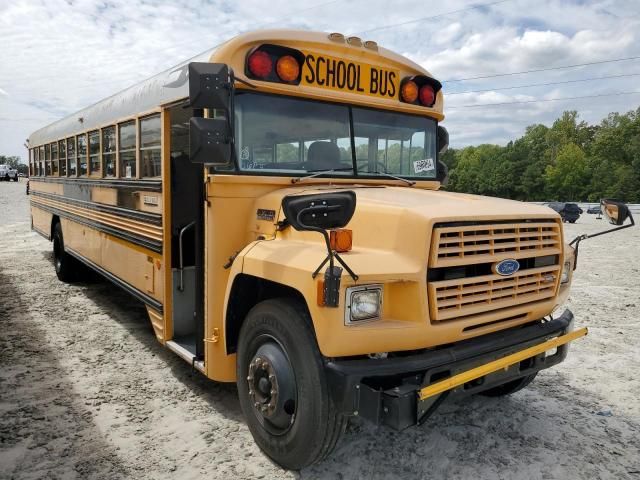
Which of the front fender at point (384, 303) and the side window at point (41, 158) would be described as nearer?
the front fender at point (384, 303)

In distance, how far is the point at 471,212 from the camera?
2602 millimetres

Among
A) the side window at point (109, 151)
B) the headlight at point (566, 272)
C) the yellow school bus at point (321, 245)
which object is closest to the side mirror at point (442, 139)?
the yellow school bus at point (321, 245)

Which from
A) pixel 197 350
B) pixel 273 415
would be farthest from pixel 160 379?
pixel 273 415

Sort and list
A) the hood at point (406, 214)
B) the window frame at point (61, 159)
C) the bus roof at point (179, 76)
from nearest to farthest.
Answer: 1. the hood at point (406, 214)
2. the bus roof at point (179, 76)
3. the window frame at point (61, 159)

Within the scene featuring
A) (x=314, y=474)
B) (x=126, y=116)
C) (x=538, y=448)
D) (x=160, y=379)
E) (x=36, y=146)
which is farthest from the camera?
(x=36, y=146)

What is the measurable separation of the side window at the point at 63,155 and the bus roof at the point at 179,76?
1349 millimetres

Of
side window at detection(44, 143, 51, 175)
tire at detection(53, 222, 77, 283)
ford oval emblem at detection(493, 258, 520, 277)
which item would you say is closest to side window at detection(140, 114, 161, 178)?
ford oval emblem at detection(493, 258, 520, 277)

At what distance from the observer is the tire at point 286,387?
2469 millimetres

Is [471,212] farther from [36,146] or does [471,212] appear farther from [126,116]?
[36,146]

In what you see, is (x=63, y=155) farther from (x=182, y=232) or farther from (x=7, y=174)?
(x=7, y=174)

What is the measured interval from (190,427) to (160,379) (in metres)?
0.91

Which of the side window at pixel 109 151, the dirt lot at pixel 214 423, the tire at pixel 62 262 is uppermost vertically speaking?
the side window at pixel 109 151

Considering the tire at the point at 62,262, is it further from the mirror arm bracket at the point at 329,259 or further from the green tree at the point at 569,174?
the green tree at the point at 569,174

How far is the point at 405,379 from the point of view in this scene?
94.7 inches
